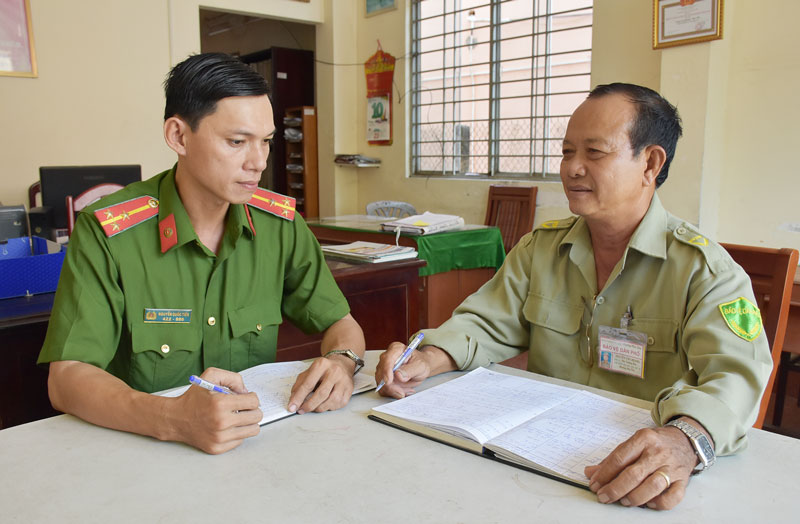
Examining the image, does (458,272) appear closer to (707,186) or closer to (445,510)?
(707,186)

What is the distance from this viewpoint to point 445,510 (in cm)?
82

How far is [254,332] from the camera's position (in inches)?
59.7

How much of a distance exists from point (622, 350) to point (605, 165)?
0.38 metres

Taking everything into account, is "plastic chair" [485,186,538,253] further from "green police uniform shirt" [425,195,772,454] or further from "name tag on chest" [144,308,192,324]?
"name tag on chest" [144,308,192,324]

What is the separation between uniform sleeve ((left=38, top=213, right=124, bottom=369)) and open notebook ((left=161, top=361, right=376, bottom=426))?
0.17 m

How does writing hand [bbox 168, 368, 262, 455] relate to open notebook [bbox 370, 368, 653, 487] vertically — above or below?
above

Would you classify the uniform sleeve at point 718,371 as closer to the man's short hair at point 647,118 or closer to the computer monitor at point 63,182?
the man's short hair at point 647,118

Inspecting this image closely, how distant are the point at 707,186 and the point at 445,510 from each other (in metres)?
3.64

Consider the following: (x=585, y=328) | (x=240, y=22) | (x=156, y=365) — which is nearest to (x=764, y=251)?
(x=585, y=328)

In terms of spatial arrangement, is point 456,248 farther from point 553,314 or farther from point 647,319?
point 647,319

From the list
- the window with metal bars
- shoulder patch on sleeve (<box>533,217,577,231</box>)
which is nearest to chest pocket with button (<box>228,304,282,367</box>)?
shoulder patch on sleeve (<box>533,217,577,231</box>)

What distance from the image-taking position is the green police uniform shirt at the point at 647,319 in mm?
1029

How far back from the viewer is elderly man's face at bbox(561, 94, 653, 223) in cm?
133

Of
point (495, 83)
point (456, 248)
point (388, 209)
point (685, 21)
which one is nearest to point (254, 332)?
point (456, 248)
